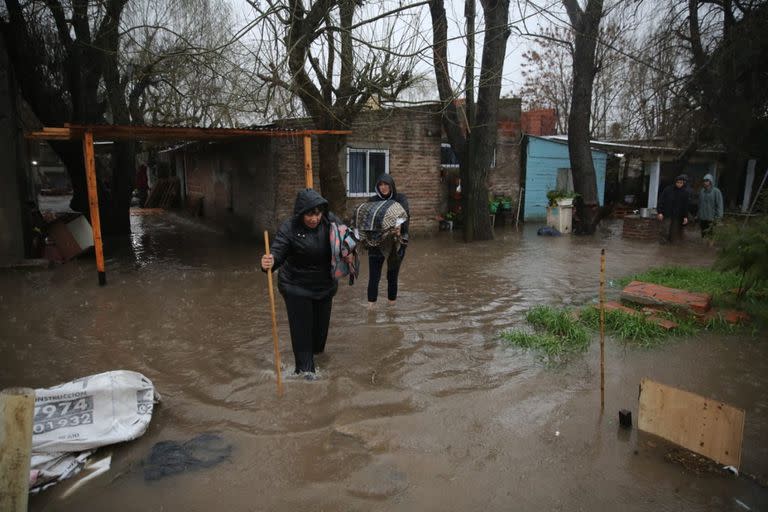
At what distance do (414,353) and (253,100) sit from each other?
5.56 metres

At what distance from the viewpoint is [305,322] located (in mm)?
4660

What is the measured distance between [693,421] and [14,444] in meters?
3.92

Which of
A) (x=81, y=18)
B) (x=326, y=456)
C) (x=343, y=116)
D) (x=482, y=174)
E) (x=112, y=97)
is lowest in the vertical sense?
(x=326, y=456)

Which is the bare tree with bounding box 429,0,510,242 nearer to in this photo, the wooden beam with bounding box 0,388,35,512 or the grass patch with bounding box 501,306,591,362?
the grass patch with bounding box 501,306,591,362

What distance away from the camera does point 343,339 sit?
591cm

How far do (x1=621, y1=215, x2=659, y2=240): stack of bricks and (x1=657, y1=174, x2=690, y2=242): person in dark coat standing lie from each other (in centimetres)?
39

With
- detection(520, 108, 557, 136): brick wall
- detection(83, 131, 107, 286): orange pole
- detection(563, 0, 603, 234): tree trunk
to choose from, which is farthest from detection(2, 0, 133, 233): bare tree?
detection(520, 108, 557, 136): brick wall

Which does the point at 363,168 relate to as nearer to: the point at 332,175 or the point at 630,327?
the point at 332,175

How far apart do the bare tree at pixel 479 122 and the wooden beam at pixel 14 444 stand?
36.4 feet

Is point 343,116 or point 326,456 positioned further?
point 343,116

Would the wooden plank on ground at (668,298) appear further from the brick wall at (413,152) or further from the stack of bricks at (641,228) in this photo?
the brick wall at (413,152)

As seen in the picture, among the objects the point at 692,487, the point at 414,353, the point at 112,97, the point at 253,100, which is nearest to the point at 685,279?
the point at 414,353

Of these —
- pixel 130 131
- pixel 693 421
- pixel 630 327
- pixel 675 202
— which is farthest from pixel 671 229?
pixel 130 131

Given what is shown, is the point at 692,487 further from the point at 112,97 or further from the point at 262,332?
the point at 112,97
